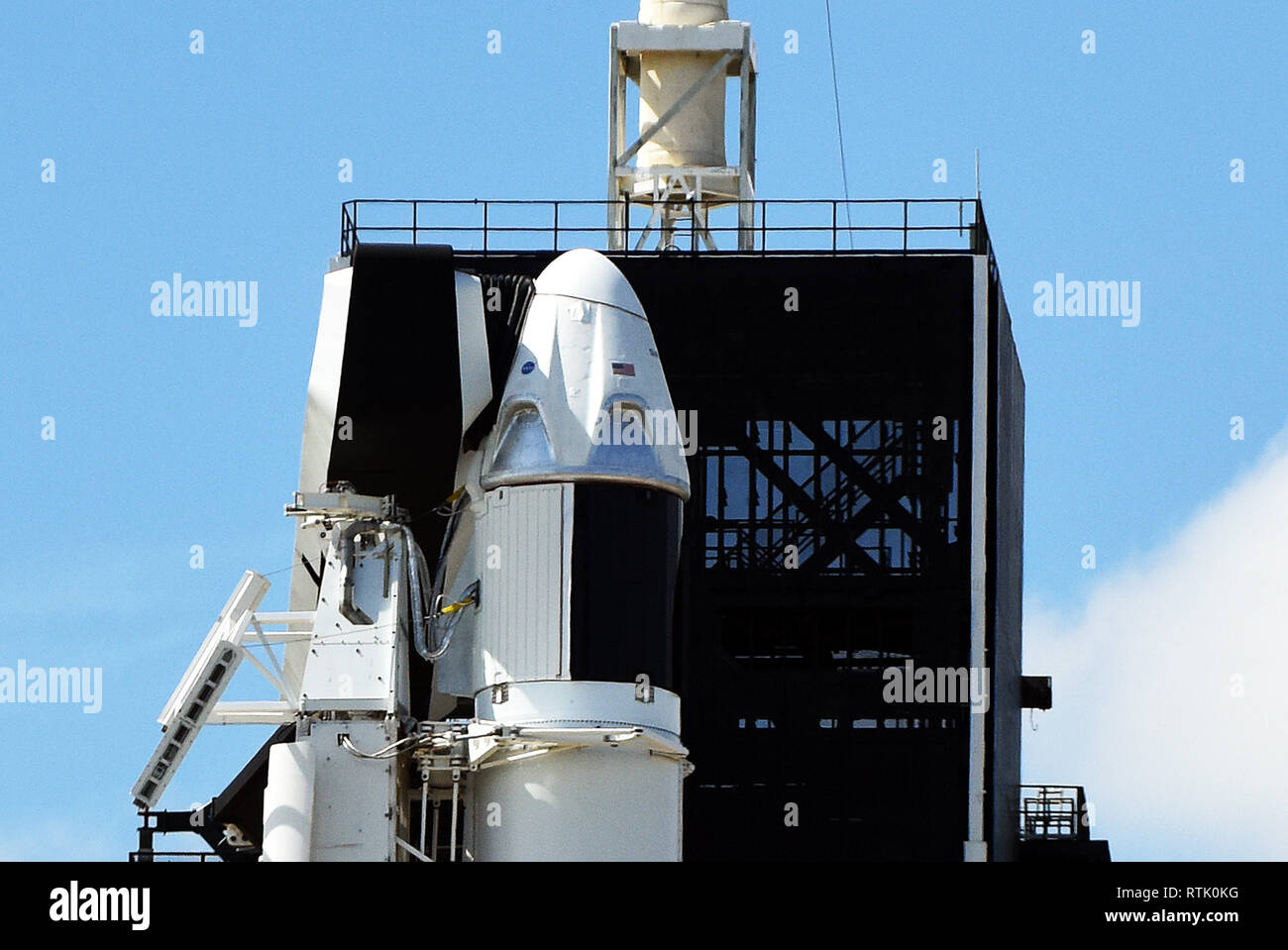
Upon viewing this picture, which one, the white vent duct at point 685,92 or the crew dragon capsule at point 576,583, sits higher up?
the white vent duct at point 685,92

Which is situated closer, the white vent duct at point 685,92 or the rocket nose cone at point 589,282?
the rocket nose cone at point 589,282

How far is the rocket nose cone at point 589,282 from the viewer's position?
2009 inches

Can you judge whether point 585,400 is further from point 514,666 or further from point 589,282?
point 514,666

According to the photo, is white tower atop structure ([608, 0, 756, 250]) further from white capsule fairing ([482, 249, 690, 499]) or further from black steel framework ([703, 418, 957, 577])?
white capsule fairing ([482, 249, 690, 499])

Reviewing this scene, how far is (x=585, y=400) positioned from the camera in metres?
50.1

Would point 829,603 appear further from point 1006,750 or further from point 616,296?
point 616,296

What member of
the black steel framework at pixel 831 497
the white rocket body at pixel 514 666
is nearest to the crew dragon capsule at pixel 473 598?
the white rocket body at pixel 514 666

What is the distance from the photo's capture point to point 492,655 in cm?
4962

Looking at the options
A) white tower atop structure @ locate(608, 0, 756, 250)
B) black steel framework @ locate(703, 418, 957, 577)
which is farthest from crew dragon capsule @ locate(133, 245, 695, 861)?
white tower atop structure @ locate(608, 0, 756, 250)

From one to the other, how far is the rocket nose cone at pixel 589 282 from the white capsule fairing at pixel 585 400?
0.05 ft

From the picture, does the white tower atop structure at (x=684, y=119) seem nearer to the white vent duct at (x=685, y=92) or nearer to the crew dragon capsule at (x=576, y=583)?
the white vent duct at (x=685, y=92)

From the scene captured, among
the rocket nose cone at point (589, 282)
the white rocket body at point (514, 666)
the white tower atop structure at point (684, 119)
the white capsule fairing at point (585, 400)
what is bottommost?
the white rocket body at point (514, 666)

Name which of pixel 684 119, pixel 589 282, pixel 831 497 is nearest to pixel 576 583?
pixel 589 282
